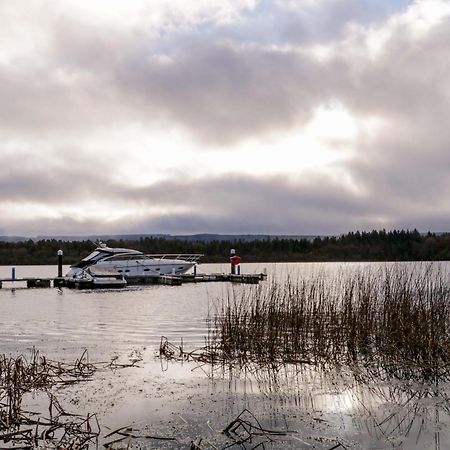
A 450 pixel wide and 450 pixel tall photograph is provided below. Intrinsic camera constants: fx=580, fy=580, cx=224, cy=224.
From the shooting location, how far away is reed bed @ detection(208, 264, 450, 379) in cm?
1216

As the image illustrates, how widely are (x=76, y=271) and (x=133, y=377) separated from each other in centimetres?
3678

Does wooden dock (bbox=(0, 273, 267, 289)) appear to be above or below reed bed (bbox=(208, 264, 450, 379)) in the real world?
below

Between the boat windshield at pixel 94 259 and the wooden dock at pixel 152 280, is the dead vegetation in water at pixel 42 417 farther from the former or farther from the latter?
the boat windshield at pixel 94 259

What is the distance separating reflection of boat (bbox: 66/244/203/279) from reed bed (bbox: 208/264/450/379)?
33.7 m

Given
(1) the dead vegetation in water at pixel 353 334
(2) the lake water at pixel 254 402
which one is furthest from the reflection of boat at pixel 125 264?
(1) the dead vegetation in water at pixel 353 334

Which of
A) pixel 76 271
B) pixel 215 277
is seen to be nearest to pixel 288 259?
pixel 215 277

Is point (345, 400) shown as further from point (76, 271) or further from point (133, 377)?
point (76, 271)

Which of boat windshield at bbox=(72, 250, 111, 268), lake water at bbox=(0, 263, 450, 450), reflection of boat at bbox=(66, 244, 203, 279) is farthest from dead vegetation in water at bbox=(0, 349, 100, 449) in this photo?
boat windshield at bbox=(72, 250, 111, 268)

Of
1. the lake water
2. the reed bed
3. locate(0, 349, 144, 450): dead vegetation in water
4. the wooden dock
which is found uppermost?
the reed bed

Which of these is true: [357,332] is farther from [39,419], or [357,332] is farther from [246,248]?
[246,248]

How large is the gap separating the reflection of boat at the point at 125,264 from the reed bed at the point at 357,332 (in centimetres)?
3375

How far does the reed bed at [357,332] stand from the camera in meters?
12.2

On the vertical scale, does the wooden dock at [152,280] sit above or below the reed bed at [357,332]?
below

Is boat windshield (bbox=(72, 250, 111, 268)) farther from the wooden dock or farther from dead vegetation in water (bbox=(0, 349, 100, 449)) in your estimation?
dead vegetation in water (bbox=(0, 349, 100, 449))
